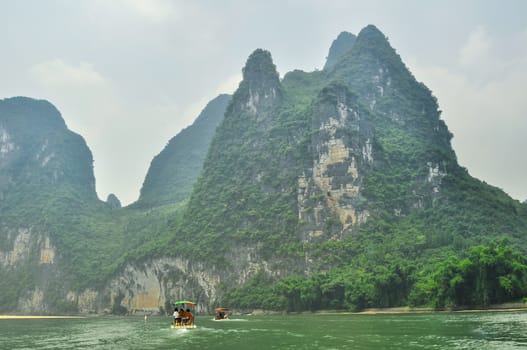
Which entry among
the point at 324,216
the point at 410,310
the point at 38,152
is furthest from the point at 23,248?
the point at 410,310

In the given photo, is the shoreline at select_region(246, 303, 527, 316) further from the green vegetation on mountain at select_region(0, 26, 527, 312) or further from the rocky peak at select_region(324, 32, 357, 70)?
the rocky peak at select_region(324, 32, 357, 70)

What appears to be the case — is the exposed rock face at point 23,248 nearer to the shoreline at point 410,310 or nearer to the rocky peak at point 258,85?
the rocky peak at point 258,85

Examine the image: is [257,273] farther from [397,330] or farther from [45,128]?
[45,128]

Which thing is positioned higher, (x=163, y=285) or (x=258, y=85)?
(x=258, y=85)

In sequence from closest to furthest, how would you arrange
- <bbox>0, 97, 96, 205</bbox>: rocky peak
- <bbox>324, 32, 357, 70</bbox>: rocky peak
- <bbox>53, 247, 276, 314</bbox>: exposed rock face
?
<bbox>53, 247, 276, 314</bbox>: exposed rock face
<bbox>0, 97, 96, 205</bbox>: rocky peak
<bbox>324, 32, 357, 70</bbox>: rocky peak

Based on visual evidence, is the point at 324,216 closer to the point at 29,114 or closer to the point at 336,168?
the point at 336,168

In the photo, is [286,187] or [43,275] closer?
[286,187]

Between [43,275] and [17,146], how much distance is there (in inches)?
1716

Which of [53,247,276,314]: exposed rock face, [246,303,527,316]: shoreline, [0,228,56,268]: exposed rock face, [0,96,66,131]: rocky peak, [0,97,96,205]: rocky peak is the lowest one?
[246,303,527,316]: shoreline

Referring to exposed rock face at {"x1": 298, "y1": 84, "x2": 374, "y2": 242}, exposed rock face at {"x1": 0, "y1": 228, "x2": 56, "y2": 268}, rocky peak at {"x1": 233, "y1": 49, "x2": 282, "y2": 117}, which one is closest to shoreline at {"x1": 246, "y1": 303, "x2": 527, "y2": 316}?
exposed rock face at {"x1": 298, "y1": 84, "x2": 374, "y2": 242}

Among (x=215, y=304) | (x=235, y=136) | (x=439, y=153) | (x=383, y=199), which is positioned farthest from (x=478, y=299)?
(x=235, y=136)

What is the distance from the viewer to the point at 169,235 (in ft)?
337

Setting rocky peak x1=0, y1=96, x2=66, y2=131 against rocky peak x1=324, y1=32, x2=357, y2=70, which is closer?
rocky peak x1=324, y1=32, x2=357, y2=70

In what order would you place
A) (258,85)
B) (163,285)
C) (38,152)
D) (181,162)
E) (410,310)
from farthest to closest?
(181,162), (38,152), (258,85), (163,285), (410,310)
